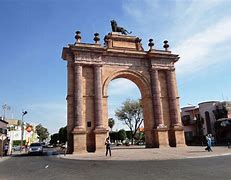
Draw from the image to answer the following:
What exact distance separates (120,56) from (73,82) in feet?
21.2

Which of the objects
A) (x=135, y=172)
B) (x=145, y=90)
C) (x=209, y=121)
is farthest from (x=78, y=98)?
(x=209, y=121)

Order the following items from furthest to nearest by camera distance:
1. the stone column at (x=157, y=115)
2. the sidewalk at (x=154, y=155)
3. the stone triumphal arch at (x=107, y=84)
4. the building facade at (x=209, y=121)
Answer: the building facade at (x=209, y=121) < the stone column at (x=157, y=115) < the stone triumphal arch at (x=107, y=84) < the sidewalk at (x=154, y=155)

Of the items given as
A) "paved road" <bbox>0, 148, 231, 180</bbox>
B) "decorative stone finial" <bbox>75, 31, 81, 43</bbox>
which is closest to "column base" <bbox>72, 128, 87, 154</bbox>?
"decorative stone finial" <bbox>75, 31, 81, 43</bbox>

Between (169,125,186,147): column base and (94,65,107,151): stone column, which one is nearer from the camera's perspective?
(94,65,107,151): stone column

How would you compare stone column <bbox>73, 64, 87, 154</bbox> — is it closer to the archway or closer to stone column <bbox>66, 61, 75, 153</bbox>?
stone column <bbox>66, 61, 75, 153</bbox>

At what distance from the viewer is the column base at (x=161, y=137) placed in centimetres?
2580

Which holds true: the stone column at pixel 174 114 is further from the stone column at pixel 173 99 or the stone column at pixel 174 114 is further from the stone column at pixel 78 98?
the stone column at pixel 78 98

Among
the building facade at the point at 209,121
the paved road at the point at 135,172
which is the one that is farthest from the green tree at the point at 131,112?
the paved road at the point at 135,172

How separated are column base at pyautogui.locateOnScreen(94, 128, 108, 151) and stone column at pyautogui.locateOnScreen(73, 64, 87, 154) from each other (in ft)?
3.93

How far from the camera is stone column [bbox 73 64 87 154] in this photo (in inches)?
889

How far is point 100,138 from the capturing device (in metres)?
23.4

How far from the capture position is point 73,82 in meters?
24.8

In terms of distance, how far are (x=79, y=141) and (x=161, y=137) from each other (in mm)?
9152

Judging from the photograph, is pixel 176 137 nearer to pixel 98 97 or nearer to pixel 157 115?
pixel 157 115
